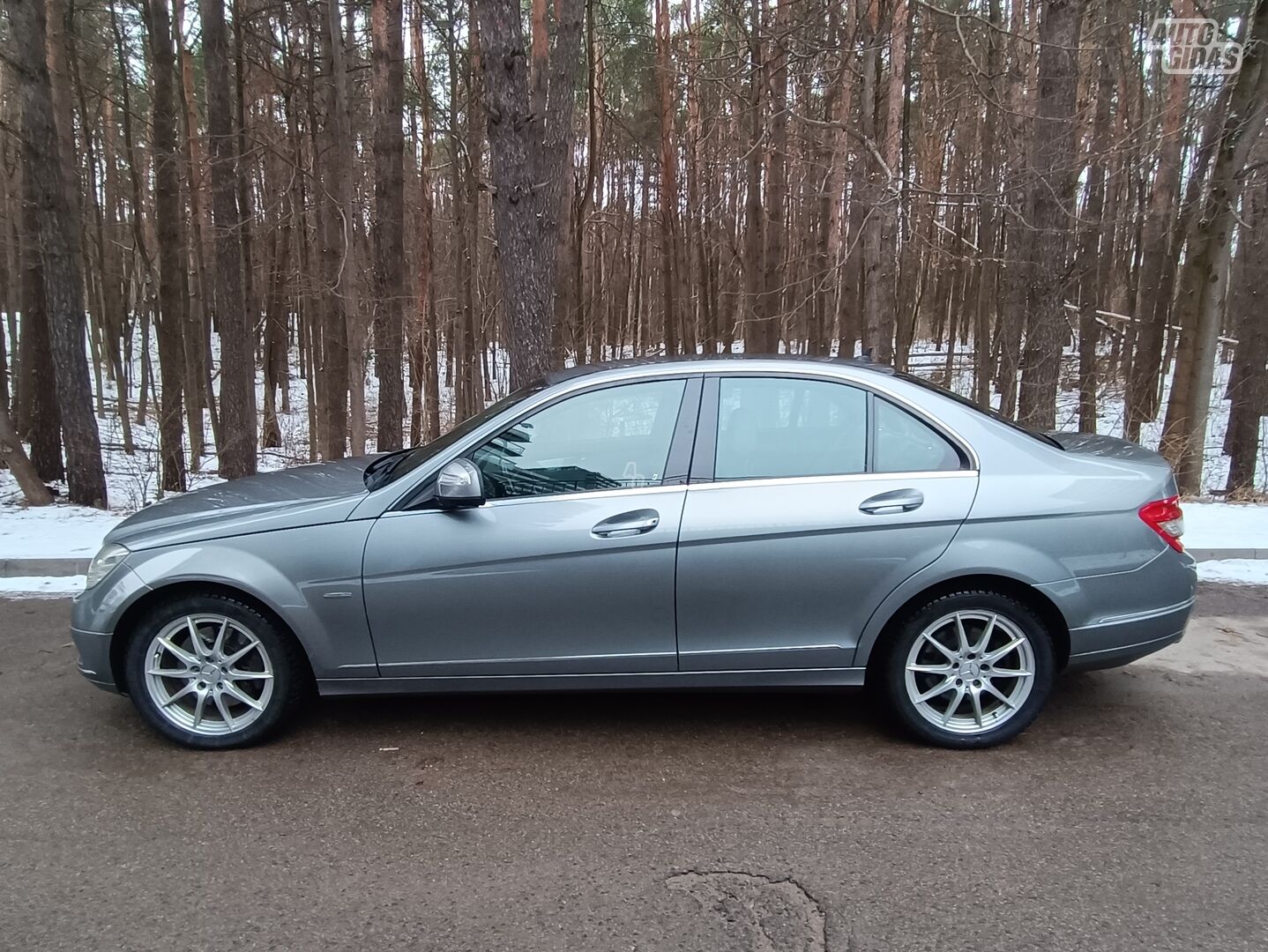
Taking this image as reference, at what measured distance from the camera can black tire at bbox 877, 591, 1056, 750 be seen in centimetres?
372

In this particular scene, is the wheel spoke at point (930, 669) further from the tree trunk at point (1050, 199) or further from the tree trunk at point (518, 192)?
the tree trunk at point (1050, 199)

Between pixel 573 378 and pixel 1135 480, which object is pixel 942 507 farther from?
pixel 573 378

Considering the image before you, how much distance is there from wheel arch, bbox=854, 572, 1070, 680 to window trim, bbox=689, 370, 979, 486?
0.47 meters

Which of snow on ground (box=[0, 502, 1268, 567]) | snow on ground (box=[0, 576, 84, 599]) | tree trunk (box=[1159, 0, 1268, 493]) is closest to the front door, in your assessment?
snow on ground (box=[0, 576, 84, 599])

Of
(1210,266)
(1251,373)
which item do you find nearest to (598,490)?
(1210,266)

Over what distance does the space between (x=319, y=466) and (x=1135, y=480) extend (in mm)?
4084

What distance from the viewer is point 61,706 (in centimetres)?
432

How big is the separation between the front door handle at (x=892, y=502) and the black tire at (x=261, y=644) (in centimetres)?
258

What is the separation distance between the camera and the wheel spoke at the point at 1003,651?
374cm

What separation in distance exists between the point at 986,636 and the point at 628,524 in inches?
64.8

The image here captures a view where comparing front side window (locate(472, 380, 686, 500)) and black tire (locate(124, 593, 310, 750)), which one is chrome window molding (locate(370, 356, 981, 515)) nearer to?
front side window (locate(472, 380, 686, 500))

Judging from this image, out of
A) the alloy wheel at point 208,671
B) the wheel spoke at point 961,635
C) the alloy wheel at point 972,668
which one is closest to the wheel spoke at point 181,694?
the alloy wheel at point 208,671

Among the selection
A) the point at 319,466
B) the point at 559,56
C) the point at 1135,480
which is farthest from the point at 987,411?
the point at 559,56

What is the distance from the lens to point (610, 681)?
3775mm
